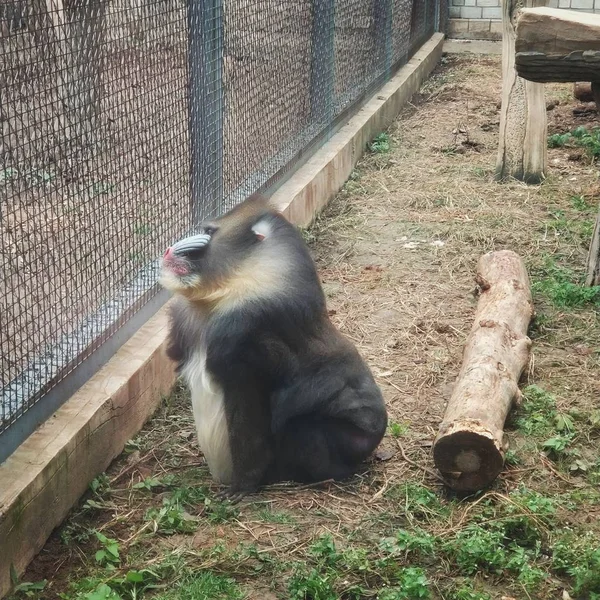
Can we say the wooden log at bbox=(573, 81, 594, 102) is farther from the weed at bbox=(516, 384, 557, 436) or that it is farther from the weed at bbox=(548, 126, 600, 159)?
the weed at bbox=(516, 384, 557, 436)

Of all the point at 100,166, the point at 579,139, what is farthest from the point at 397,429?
the point at 579,139

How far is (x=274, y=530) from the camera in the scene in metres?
3.89

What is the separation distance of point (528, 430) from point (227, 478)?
153 centimetres

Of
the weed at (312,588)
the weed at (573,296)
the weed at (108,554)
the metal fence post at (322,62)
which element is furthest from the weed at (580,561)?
the metal fence post at (322,62)

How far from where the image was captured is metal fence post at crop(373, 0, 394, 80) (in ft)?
33.9

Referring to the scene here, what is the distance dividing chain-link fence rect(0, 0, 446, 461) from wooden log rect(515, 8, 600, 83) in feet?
5.91

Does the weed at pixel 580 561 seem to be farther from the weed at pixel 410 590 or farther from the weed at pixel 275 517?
the weed at pixel 275 517

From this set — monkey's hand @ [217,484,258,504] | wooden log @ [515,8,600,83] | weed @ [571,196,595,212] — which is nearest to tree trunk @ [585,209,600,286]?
wooden log @ [515,8,600,83]

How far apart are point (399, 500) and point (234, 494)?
73cm

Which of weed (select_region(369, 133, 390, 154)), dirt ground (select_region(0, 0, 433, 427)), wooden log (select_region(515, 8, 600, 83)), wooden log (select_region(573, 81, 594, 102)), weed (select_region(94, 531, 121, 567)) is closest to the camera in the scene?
dirt ground (select_region(0, 0, 433, 427))

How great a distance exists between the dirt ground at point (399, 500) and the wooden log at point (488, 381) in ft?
0.44

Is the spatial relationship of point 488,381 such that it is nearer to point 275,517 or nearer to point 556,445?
point 556,445

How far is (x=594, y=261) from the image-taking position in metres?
6.12

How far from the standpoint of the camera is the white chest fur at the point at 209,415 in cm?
401
